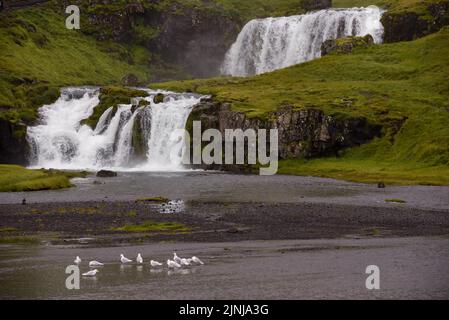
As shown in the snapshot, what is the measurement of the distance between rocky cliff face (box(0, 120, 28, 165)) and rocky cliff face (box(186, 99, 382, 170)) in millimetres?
32488

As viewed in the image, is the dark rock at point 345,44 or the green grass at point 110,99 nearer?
the green grass at point 110,99

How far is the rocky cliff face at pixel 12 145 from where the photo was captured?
130 metres

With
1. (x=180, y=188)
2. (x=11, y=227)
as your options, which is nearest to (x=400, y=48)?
(x=180, y=188)

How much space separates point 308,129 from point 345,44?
51.9 metres

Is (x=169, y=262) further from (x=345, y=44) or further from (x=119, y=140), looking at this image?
(x=345, y=44)

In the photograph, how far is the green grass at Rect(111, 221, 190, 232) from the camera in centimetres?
5912

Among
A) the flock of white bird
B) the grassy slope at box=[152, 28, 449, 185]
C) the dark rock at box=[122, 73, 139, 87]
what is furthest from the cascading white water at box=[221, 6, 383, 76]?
the flock of white bird

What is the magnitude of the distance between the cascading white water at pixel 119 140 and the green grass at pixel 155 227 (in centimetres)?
6524

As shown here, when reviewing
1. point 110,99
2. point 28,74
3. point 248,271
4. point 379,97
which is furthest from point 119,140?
point 248,271

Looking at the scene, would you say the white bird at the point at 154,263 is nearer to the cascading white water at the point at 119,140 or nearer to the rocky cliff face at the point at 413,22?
the cascading white water at the point at 119,140

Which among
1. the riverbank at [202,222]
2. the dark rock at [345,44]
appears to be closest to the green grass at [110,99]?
the dark rock at [345,44]

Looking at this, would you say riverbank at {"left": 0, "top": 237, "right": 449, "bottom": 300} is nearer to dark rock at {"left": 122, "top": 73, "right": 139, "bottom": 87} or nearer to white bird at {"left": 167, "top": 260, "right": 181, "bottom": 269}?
white bird at {"left": 167, "top": 260, "right": 181, "bottom": 269}

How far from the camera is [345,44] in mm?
173375
